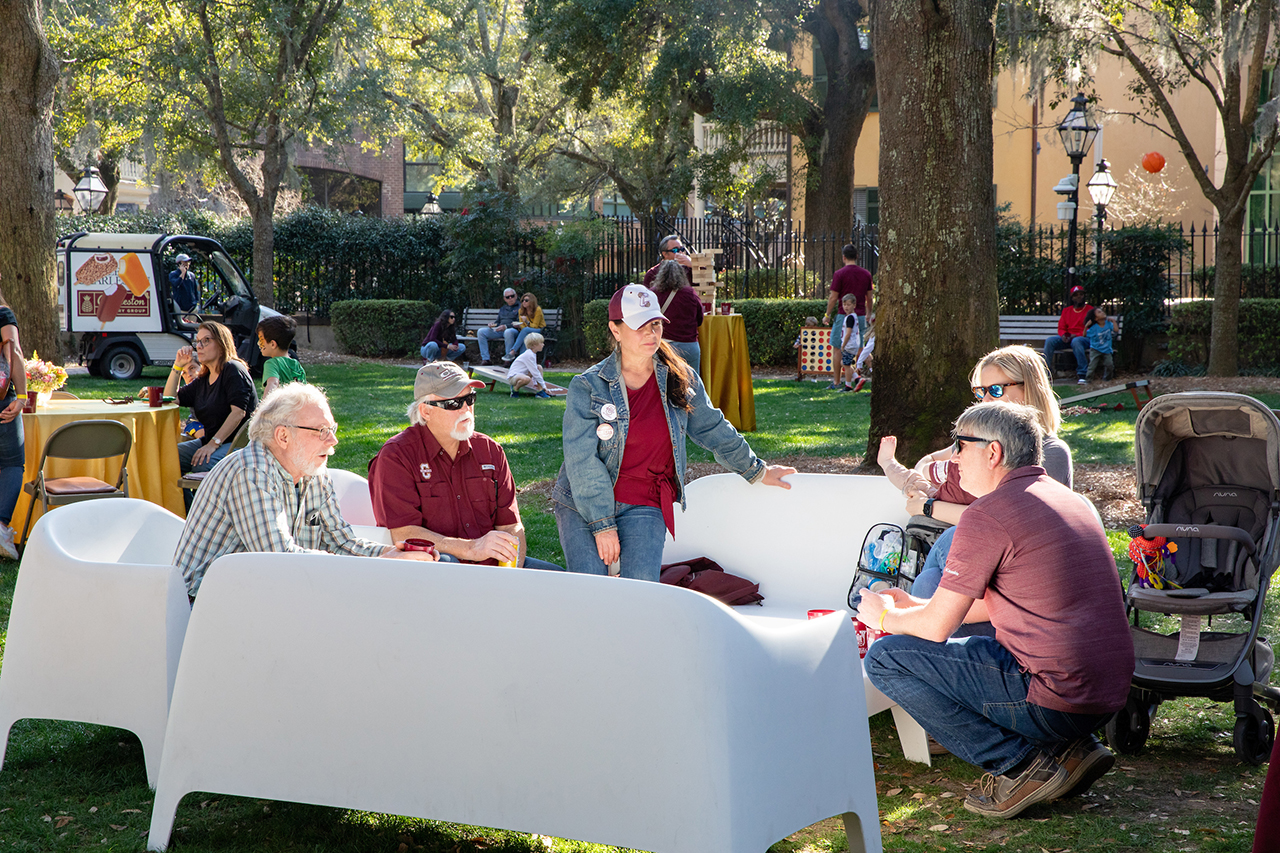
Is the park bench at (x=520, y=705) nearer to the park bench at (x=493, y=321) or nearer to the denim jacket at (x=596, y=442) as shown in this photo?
the denim jacket at (x=596, y=442)

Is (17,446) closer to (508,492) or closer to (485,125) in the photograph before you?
(508,492)

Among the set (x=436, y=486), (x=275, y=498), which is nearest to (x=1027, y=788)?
(x=436, y=486)

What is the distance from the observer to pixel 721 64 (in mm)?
19125

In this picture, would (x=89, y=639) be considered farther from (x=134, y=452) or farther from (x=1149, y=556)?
(x=134, y=452)

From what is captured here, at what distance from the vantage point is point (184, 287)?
16844 millimetres

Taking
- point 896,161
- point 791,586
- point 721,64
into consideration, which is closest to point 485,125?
→ point 721,64

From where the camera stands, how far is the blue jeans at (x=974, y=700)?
335 cm

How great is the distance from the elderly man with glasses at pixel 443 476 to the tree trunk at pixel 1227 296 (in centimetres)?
1336

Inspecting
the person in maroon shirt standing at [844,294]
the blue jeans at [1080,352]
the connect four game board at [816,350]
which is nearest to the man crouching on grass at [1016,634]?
the person in maroon shirt standing at [844,294]

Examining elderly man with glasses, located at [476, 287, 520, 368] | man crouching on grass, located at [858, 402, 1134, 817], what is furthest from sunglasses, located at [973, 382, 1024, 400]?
elderly man with glasses, located at [476, 287, 520, 368]

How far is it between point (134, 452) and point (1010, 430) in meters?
5.78

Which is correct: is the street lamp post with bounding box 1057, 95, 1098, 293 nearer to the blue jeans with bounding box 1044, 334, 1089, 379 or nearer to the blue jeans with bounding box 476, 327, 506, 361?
the blue jeans with bounding box 1044, 334, 1089, 379

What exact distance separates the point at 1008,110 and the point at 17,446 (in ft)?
88.3

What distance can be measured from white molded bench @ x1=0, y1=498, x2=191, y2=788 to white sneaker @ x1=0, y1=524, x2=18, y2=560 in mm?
3226
